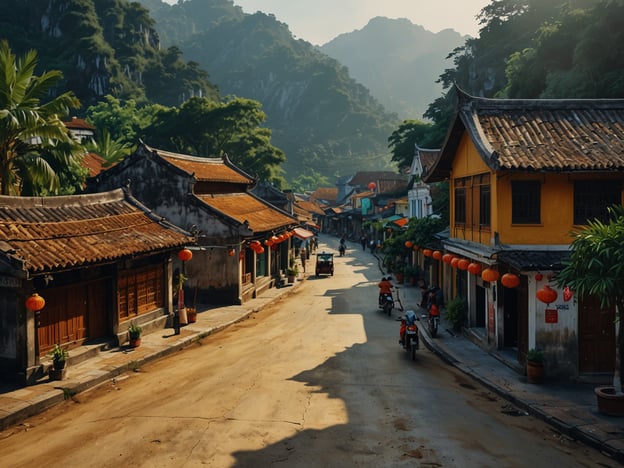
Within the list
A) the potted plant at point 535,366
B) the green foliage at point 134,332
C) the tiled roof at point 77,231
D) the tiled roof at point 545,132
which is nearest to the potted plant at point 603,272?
the potted plant at point 535,366

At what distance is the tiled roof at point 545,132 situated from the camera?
587 inches

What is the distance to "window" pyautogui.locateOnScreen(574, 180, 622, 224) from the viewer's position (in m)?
15.5

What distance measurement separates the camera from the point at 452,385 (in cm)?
1460

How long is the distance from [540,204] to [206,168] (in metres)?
20.8

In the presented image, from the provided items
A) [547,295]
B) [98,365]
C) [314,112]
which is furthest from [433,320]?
[314,112]

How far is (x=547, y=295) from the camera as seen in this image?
43.4 feet

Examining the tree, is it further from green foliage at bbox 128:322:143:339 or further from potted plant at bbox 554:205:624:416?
green foliage at bbox 128:322:143:339

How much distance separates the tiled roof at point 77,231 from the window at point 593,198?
42.3 ft

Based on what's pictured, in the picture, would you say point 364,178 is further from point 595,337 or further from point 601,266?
point 601,266

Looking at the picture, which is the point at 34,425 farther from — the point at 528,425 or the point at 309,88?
the point at 309,88

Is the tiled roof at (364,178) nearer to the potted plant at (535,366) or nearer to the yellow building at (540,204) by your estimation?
the yellow building at (540,204)

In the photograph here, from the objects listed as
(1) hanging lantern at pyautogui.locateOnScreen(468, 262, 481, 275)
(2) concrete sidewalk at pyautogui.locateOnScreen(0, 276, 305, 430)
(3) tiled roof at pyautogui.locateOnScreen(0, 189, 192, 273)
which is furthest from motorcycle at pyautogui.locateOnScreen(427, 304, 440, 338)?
(3) tiled roof at pyautogui.locateOnScreen(0, 189, 192, 273)

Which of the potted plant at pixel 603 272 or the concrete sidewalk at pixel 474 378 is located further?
the concrete sidewalk at pixel 474 378

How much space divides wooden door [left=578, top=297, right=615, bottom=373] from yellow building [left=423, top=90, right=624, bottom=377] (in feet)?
0.09
